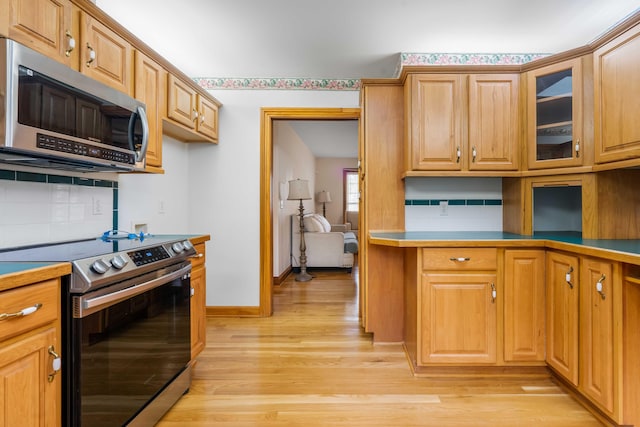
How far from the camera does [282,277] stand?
5031mm

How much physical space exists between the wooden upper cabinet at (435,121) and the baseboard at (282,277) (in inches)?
112

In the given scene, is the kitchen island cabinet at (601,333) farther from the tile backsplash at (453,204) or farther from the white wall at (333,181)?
the white wall at (333,181)

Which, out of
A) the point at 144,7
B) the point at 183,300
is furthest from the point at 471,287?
the point at 144,7

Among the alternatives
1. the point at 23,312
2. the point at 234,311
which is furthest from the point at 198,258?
the point at 234,311

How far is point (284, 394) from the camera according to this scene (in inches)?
79.7

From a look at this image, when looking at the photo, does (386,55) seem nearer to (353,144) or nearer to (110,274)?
(110,274)

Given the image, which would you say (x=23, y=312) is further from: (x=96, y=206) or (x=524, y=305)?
(x=524, y=305)

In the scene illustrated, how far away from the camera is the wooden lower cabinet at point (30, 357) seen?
1.01 m

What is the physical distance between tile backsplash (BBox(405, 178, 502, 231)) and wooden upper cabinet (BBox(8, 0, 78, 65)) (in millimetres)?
2298

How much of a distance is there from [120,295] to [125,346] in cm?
25

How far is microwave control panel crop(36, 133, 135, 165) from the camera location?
4.31 feet

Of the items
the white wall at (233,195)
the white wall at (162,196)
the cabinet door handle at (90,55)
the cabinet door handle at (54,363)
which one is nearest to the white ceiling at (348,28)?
the white wall at (233,195)

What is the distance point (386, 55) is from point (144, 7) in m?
1.82

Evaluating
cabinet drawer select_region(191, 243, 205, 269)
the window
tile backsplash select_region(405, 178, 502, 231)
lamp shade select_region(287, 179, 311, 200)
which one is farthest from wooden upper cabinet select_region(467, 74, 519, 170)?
the window
